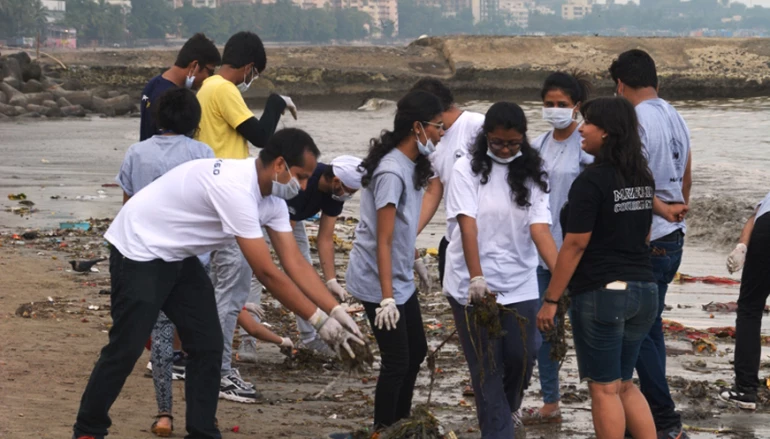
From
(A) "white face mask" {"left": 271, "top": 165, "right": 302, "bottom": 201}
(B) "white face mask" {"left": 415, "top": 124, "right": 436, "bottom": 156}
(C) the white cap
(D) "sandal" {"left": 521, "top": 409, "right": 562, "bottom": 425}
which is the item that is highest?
(B) "white face mask" {"left": 415, "top": 124, "right": 436, "bottom": 156}

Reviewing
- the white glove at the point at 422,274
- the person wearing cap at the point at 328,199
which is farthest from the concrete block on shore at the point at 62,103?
the white glove at the point at 422,274

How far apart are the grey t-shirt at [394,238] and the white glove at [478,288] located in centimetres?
38

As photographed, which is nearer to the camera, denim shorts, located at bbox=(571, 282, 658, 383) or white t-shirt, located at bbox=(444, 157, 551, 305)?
denim shorts, located at bbox=(571, 282, 658, 383)

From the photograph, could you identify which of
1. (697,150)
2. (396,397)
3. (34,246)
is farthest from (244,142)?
(697,150)

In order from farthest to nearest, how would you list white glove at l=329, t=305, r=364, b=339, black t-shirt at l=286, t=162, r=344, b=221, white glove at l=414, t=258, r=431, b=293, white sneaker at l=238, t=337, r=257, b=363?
white sneaker at l=238, t=337, r=257, b=363 → white glove at l=414, t=258, r=431, b=293 → black t-shirt at l=286, t=162, r=344, b=221 → white glove at l=329, t=305, r=364, b=339

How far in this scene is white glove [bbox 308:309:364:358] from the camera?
432 cm

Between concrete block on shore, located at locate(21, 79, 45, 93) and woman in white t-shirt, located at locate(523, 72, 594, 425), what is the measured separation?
3485 cm

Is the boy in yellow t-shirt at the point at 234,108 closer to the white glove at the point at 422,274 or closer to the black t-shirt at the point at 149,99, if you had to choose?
the black t-shirt at the point at 149,99

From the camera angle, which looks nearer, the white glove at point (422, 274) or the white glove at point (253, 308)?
the white glove at point (422, 274)

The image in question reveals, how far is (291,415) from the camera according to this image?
Result: 18.6ft

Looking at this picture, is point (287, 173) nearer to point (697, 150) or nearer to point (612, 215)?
point (612, 215)

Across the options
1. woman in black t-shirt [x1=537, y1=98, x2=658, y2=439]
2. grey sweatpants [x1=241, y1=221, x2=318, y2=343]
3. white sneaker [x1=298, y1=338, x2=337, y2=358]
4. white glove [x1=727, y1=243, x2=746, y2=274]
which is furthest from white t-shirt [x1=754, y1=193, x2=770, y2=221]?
white sneaker [x1=298, y1=338, x2=337, y2=358]

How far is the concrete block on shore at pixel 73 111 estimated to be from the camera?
3472 cm

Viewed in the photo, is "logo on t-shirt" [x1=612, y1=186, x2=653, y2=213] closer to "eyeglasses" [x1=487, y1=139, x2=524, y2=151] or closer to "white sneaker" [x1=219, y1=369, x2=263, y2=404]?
"eyeglasses" [x1=487, y1=139, x2=524, y2=151]
